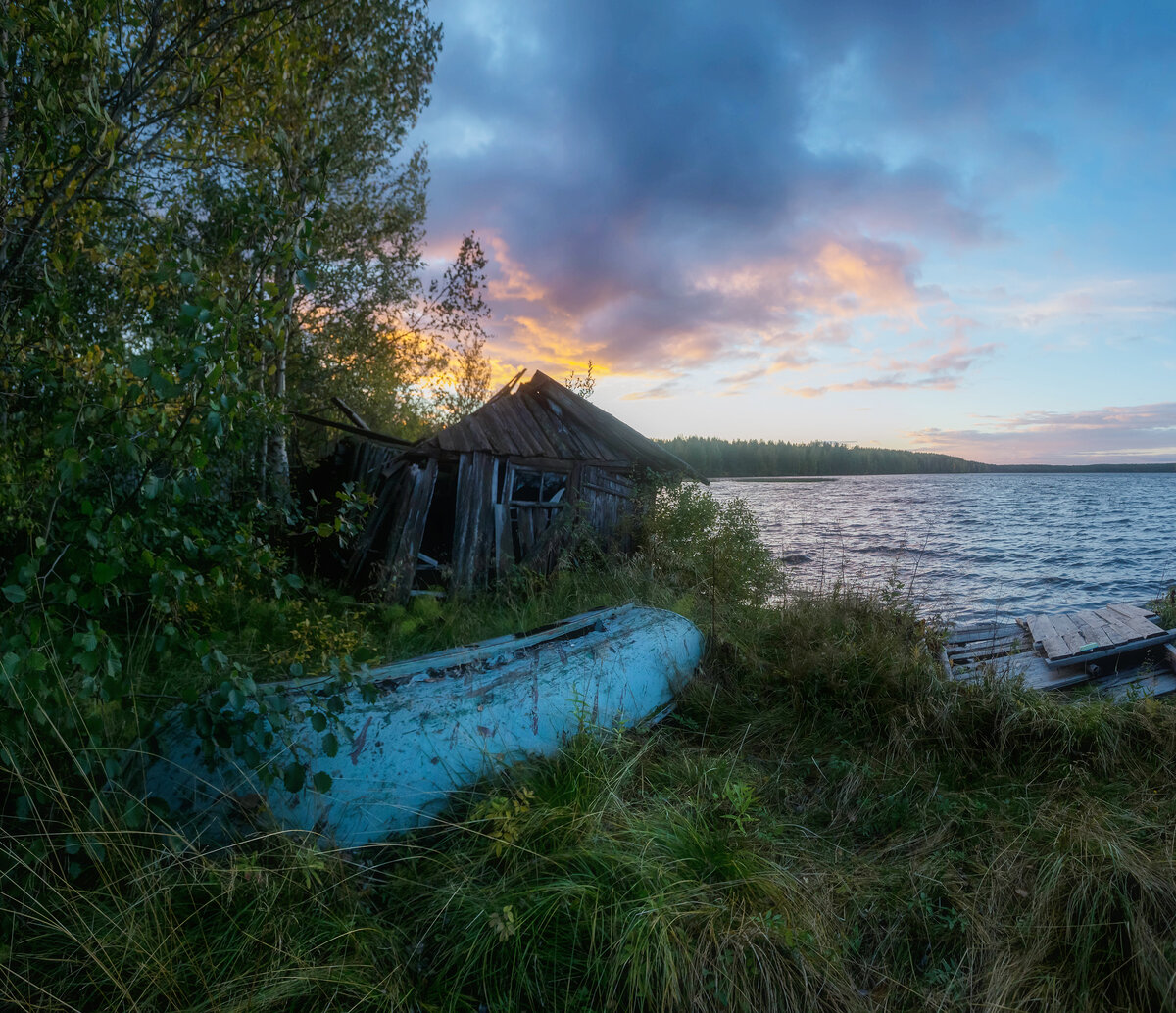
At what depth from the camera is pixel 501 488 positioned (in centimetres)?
1061

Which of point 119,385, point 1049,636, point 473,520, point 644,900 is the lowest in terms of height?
point 1049,636

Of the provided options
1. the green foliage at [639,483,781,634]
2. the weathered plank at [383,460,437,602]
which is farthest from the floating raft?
the weathered plank at [383,460,437,602]

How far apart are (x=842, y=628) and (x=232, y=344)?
591 centimetres

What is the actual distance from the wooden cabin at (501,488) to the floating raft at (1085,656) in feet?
19.8

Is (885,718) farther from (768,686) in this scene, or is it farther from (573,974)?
(573,974)

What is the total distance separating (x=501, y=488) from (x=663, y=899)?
8396mm

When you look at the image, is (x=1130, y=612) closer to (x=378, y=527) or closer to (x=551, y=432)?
(x=551, y=432)

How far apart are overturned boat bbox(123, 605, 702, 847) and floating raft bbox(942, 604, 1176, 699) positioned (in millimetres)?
3244

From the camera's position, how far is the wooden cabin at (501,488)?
9.84m

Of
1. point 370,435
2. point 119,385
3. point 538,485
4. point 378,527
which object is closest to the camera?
point 119,385

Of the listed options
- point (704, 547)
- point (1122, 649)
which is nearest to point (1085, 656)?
point (1122, 649)

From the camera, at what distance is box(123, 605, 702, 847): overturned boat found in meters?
3.10

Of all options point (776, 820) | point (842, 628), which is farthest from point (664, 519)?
point (776, 820)

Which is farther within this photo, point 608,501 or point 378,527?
point 608,501
